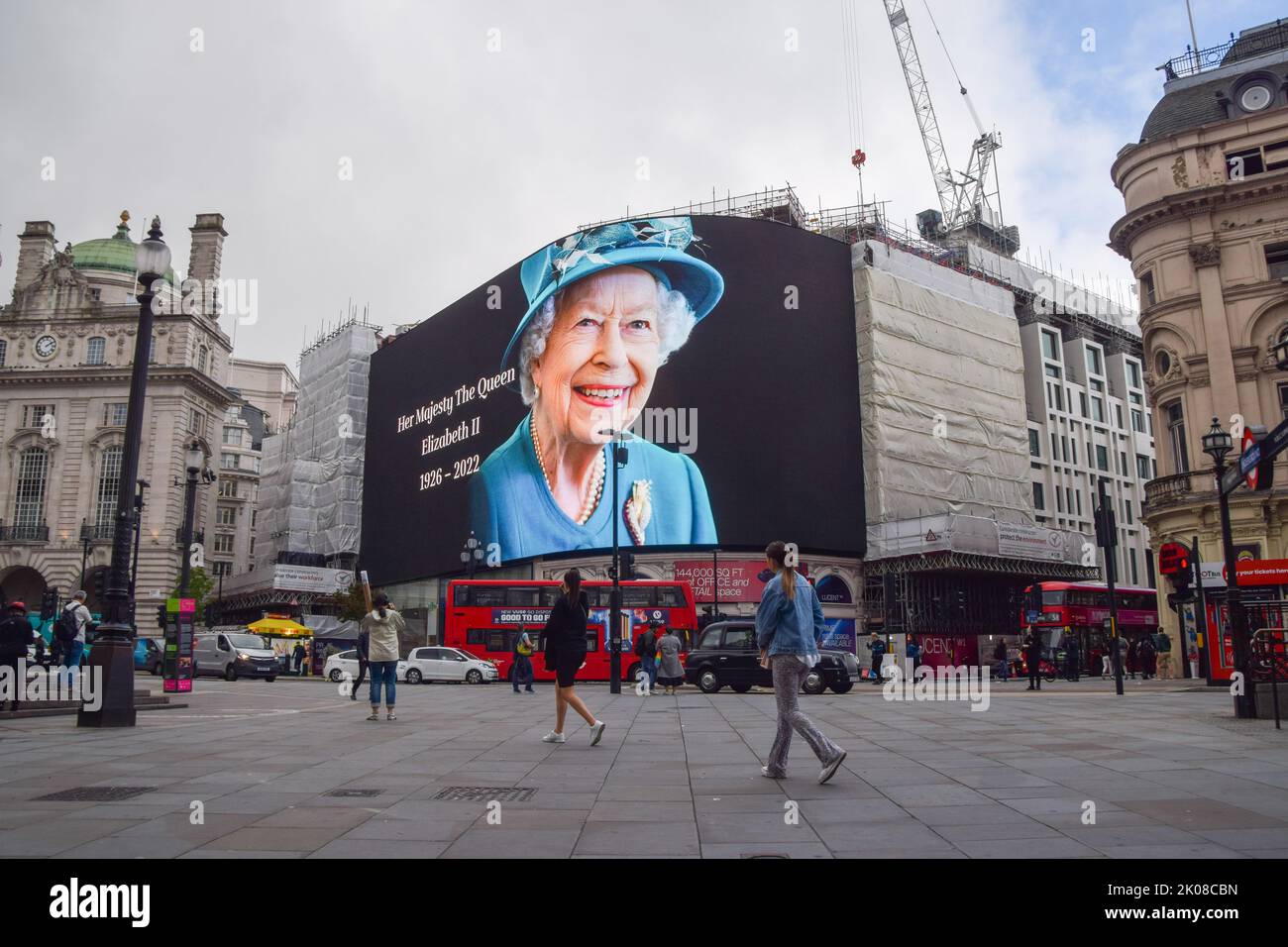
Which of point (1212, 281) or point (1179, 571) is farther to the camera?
point (1212, 281)

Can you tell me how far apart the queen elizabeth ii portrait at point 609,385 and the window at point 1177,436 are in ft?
66.2

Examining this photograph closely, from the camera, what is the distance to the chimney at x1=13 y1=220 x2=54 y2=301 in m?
62.2

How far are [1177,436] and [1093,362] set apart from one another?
38.0 m

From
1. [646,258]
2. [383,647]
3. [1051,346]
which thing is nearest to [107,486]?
[646,258]

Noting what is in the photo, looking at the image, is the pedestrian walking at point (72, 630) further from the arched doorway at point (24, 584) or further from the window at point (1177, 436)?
the arched doorway at point (24, 584)

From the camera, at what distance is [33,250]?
205ft

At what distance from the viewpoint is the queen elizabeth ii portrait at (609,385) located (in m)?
47.4

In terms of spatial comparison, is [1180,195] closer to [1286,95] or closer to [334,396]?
[1286,95]

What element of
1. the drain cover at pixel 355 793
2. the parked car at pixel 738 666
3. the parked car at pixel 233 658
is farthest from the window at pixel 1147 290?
the drain cover at pixel 355 793

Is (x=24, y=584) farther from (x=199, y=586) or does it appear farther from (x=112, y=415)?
(x=112, y=415)

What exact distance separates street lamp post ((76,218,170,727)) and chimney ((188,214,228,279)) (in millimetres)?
54500

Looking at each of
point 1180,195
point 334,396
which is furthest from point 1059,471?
point 334,396

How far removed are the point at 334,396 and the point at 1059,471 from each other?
163 ft
